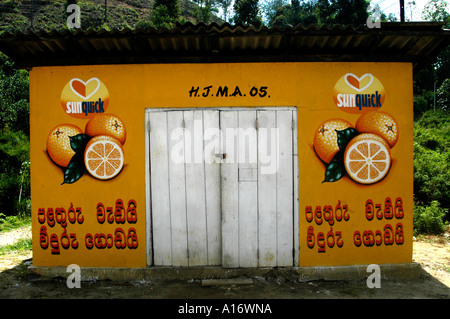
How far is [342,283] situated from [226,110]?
315cm

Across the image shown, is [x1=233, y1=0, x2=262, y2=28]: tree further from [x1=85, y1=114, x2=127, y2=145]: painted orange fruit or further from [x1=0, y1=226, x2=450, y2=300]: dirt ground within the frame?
[x1=0, y1=226, x2=450, y2=300]: dirt ground

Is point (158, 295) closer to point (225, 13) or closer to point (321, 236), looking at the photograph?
point (321, 236)

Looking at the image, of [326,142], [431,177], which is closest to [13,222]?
[326,142]

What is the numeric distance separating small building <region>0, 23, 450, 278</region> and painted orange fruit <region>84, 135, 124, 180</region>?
0.02 m

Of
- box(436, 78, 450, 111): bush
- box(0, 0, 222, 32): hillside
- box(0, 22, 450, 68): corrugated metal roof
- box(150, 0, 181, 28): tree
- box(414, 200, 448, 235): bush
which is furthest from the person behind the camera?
box(0, 0, 222, 32): hillside

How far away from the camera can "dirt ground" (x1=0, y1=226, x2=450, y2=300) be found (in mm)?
4453

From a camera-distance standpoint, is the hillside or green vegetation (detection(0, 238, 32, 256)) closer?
green vegetation (detection(0, 238, 32, 256))

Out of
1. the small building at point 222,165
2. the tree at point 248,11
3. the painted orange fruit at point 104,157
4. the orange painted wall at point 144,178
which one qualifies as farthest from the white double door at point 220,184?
the tree at point 248,11

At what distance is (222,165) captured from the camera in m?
5.01

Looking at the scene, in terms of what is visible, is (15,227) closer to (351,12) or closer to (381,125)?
(381,125)

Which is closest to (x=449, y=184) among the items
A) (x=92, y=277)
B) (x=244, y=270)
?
(x=244, y=270)

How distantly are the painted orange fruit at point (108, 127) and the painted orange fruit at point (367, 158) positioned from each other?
350 cm

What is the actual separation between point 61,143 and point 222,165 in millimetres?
2532

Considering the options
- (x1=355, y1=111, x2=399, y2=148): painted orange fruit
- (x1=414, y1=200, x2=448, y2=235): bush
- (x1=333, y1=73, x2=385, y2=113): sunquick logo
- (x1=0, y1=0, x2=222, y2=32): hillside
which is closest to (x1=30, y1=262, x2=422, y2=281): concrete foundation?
(x1=355, y1=111, x2=399, y2=148): painted orange fruit
